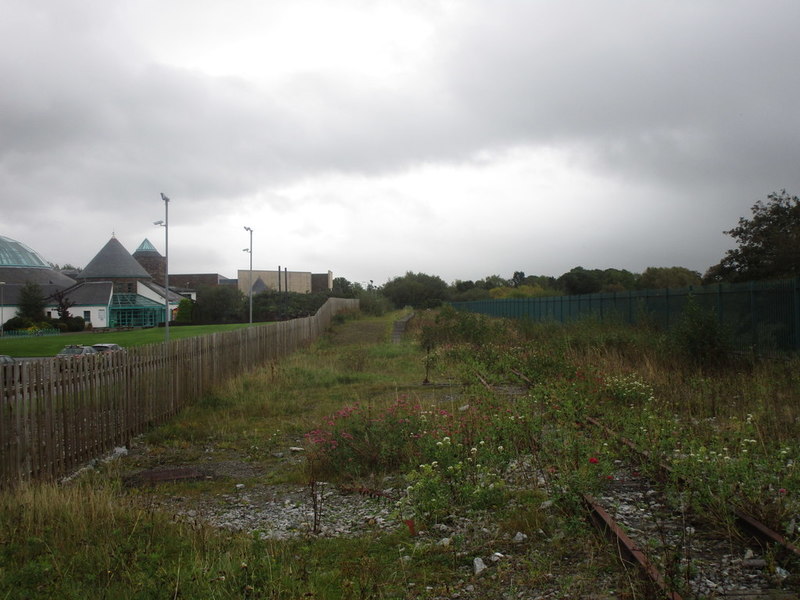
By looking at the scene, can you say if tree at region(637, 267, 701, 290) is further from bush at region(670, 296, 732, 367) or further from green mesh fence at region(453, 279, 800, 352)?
bush at region(670, 296, 732, 367)

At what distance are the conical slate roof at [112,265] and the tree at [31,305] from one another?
2692cm

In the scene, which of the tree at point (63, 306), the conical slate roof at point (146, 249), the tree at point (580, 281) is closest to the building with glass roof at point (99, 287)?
the tree at point (63, 306)

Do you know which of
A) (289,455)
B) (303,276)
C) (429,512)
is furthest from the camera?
(303,276)

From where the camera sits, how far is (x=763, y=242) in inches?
1252

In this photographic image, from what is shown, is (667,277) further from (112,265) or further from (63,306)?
(112,265)

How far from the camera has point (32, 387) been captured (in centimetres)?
684

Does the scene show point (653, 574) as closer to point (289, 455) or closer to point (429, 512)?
point (429, 512)

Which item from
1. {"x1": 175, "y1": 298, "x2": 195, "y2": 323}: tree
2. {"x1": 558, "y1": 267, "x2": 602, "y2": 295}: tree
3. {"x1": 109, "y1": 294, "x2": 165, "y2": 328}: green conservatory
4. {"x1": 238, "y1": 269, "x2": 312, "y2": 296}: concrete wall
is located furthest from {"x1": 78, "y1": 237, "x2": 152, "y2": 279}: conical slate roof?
{"x1": 558, "y1": 267, "x2": 602, "y2": 295}: tree

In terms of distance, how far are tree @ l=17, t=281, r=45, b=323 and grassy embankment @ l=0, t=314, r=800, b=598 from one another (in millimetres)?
61421

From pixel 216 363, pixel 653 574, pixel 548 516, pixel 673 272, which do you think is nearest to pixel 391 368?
pixel 216 363

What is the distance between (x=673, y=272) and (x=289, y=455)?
186ft

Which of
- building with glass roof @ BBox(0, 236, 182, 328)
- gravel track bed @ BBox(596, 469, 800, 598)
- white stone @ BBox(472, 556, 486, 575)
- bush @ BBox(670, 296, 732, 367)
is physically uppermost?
building with glass roof @ BBox(0, 236, 182, 328)

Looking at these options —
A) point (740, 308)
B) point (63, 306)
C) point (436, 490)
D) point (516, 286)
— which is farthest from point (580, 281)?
point (436, 490)

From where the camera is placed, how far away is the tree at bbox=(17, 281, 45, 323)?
63700mm
